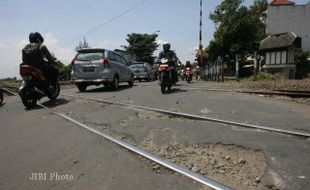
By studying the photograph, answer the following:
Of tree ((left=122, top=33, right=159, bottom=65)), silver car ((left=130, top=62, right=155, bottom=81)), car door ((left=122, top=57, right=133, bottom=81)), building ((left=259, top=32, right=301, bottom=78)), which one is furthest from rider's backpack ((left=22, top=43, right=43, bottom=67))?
tree ((left=122, top=33, right=159, bottom=65))

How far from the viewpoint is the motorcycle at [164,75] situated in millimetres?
11836

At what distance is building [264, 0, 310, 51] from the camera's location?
4734 cm

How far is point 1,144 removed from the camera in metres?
5.77

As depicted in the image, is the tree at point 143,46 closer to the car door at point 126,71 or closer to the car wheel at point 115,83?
the car door at point 126,71

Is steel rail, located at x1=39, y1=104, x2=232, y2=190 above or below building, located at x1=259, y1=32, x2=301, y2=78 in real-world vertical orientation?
below

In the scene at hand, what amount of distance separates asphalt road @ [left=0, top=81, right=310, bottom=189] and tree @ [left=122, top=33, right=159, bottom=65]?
2455 inches

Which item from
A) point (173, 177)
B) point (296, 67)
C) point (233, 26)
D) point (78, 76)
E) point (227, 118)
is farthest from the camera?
point (233, 26)

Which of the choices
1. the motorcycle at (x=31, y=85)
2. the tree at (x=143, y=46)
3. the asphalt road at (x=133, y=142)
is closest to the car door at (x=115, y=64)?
the motorcycle at (x=31, y=85)

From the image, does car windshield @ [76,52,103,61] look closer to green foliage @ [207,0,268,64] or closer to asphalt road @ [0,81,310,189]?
asphalt road @ [0,81,310,189]

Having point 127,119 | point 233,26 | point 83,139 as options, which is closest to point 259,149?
point 83,139

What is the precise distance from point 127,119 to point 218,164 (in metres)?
3.29

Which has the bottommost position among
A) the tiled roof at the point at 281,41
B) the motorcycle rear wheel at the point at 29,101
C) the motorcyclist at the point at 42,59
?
the motorcycle rear wheel at the point at 29,101

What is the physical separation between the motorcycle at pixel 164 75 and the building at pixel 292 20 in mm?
40488

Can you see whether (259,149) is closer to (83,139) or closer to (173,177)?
(173,177)
